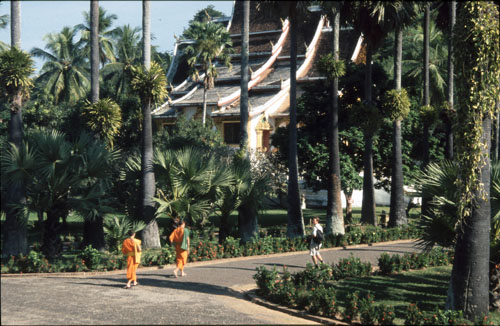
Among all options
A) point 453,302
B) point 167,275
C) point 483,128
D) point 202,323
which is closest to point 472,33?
point 483,128

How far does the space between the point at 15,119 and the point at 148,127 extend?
499 centimetres

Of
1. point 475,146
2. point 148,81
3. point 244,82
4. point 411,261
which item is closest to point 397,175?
point 244,82

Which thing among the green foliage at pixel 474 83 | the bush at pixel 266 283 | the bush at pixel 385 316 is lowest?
the bush at pixel 385 316

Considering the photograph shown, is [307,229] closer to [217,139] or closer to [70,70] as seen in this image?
[217,139]

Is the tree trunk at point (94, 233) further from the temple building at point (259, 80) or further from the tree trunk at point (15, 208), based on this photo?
the temple building at point (259, 80)

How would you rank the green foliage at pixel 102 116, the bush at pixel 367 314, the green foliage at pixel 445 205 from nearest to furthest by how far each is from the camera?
the bush at pixel 367 314 < the green foliage at pixel 445 205 < the green foliage at pixel 102 116

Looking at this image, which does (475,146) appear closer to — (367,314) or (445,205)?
(445,205)

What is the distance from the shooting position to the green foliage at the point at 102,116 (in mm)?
20141

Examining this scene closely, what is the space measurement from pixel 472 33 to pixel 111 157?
12.0 metres

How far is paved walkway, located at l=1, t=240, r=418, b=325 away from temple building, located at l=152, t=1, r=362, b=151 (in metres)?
31.3

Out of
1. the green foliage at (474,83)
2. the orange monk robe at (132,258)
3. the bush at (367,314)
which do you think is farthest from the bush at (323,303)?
the orange monk robe at (132,258)

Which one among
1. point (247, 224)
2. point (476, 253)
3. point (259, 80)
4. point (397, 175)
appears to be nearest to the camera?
point (476, 253)

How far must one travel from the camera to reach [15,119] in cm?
1903

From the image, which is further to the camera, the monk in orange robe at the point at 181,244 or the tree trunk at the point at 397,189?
the tree trunk at the point at 397,189
